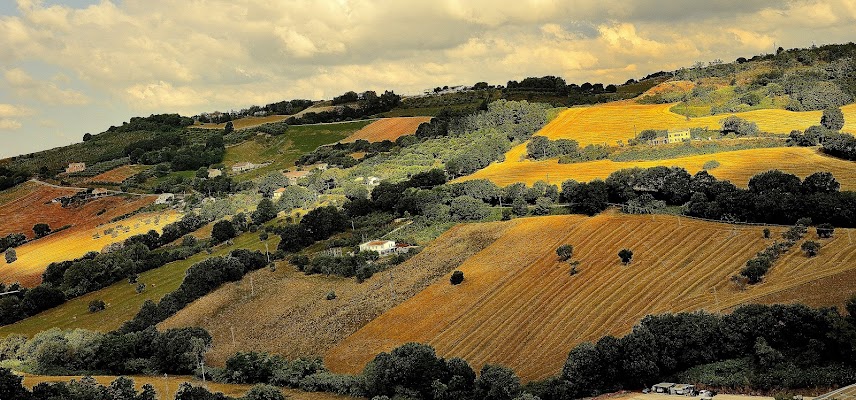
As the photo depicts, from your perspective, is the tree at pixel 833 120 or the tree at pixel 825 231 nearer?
the tree at pixel 825 231

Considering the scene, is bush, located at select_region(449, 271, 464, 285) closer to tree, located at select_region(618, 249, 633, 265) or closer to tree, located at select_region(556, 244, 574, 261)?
tree, located at select_region(556, 244, 574, 261)

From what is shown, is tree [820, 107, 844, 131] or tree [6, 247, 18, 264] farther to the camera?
tree [6, 247, 18, 264]

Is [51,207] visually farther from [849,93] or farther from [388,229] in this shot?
[849,93]

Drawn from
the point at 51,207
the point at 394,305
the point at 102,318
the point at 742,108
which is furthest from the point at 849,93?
the point at 51,207

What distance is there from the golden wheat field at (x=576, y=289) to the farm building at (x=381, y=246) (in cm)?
1084

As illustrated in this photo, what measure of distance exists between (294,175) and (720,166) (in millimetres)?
76441

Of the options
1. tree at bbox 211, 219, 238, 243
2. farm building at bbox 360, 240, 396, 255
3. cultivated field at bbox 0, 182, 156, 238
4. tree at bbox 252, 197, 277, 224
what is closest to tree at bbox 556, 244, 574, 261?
farm building at bbox 360, 240, 396, 255

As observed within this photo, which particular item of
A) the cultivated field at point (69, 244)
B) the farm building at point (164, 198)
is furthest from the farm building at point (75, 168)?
the cultivated field at point (69, 244)

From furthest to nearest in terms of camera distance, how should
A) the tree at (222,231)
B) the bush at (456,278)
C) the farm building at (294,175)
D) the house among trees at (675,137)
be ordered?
1. the farm building at (294,175)
2. the house among trees at (675,137)
3. the tree at (222,231)
4. the bush at (456,278)

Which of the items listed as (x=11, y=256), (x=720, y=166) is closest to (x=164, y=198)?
(x=11, y=256)

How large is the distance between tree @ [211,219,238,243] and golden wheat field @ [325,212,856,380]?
134 feet

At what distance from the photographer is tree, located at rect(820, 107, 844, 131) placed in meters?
102

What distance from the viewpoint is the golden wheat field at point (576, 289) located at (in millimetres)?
60219

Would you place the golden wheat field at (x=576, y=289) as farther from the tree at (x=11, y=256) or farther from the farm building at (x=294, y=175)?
the tree at (x=11, y=256)
